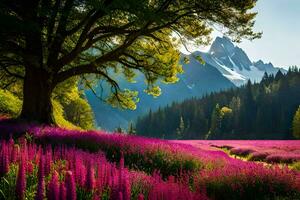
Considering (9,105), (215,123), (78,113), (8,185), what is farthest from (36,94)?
(215,123)

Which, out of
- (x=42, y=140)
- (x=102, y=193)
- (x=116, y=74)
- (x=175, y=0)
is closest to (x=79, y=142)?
(x=42, y=140)

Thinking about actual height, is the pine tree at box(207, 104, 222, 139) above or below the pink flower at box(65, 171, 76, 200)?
above

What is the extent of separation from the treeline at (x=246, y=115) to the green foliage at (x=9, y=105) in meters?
108

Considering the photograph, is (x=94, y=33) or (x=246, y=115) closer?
(x=94, y=33)

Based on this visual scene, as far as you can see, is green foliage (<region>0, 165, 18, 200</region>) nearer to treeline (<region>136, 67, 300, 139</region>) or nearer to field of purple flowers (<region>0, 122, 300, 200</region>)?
field of purple flowers (<region>0, 122, 300, 200</region>)

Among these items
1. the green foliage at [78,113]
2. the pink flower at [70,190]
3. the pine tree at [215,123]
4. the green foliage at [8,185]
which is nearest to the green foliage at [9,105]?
the green foliage at [8,185]

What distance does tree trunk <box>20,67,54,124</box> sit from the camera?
21969 millimetres

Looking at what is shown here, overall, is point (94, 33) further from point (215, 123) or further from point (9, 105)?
point (215, 123)

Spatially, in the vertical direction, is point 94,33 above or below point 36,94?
above

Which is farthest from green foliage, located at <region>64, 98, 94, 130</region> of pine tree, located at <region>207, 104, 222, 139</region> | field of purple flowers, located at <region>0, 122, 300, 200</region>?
field of purple flowers, located at <region>0, 122, 300, 200</region>

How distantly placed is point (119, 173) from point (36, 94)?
54.4 feet

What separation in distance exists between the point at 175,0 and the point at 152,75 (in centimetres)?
628

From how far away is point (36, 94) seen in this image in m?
22.1

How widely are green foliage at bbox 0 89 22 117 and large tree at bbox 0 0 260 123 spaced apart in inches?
159
